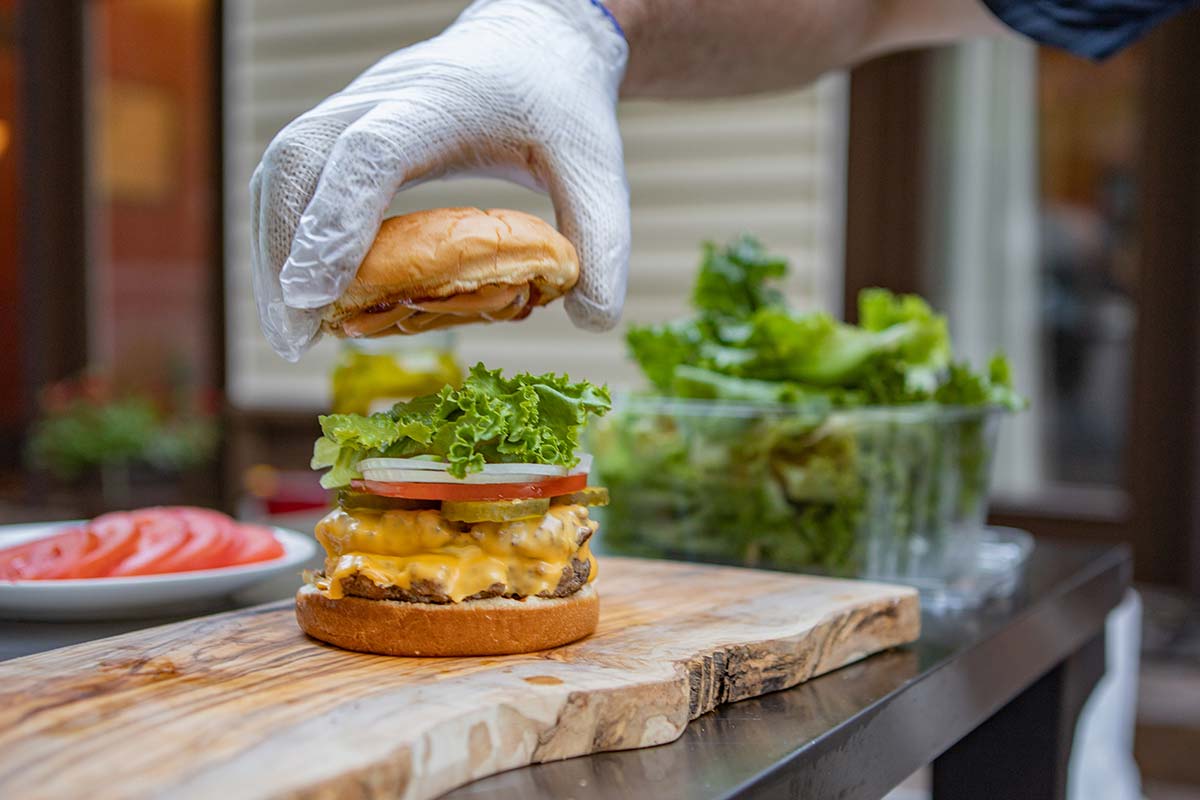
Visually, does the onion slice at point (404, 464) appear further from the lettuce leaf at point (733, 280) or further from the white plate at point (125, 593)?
the lettuce leaf at point (733, 280)

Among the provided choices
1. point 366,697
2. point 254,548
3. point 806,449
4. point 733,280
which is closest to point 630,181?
point 733,280

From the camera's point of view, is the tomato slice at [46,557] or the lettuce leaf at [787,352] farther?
the lettuce leaf at [787,352]

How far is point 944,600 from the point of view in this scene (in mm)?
1591

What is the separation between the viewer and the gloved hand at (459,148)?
1099 mm

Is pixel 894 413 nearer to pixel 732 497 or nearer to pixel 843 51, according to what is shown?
pixel 732 497

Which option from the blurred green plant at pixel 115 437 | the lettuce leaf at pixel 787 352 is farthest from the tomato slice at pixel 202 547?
the blurred green plant at pixel 115 437

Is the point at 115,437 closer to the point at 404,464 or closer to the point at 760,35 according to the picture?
the point at 760,35

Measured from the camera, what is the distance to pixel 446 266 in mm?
1121

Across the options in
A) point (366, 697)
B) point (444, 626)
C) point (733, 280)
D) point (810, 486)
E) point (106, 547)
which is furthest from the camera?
point (733, 280)

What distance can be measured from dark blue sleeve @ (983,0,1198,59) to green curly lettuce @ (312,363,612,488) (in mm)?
963

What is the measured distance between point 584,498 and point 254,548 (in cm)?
50

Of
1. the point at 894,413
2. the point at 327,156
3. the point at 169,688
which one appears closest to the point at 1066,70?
the point at 894,413

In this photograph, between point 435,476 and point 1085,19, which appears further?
point 1085,19

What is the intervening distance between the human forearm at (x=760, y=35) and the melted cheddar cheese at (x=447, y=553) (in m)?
0.67
